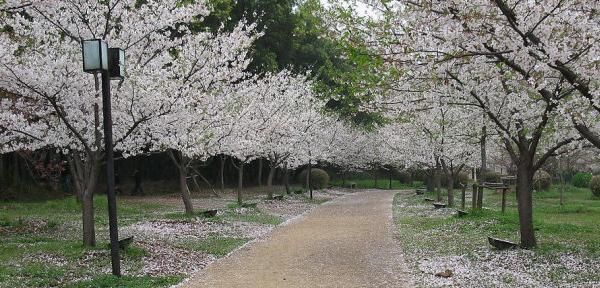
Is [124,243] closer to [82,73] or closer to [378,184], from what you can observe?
[82,73]

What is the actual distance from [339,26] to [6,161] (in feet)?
73.3

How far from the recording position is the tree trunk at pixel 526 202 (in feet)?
36.0

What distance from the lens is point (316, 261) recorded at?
10805mm

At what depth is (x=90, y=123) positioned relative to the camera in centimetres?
1120

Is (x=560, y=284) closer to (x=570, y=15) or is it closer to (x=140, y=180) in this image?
(x=570, y=15)

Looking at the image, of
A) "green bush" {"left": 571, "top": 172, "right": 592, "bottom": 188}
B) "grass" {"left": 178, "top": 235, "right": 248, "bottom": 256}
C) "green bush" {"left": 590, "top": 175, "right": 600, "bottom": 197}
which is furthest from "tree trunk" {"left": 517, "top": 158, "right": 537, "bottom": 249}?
"green bush" {"left": 571, "top": 172, "right": 592, "bottom": 188}

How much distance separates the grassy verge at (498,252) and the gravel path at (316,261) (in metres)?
0.55

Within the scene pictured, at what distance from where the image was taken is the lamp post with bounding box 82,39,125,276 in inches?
321

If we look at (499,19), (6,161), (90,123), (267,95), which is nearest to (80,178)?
(90,123)

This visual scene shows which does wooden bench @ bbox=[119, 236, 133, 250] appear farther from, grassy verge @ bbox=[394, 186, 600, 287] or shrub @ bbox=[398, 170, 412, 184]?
shrub @ bbox=[398, 170, 412, 184]

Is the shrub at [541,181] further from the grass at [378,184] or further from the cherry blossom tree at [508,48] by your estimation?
the cherry blossom tree at [508,48]

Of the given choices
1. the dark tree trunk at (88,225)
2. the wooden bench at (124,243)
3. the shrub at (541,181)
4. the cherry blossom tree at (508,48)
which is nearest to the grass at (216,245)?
the wooden bench at (124,243)

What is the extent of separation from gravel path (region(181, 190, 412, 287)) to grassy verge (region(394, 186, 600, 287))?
549 millimetres

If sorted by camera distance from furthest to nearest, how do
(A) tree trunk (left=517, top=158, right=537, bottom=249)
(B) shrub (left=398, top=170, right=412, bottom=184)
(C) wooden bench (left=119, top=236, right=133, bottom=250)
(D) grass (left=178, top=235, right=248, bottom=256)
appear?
(B) shrub (left=398, top=170, right=412, bottom=184)
(D) grass (left=178, top=235, right=248, bottom=256)
(A) tree trunk (left=517, top=158, right=537, bottom=249)
(C) wooden bench (left=119, top=236, right=133, bottom=250)
